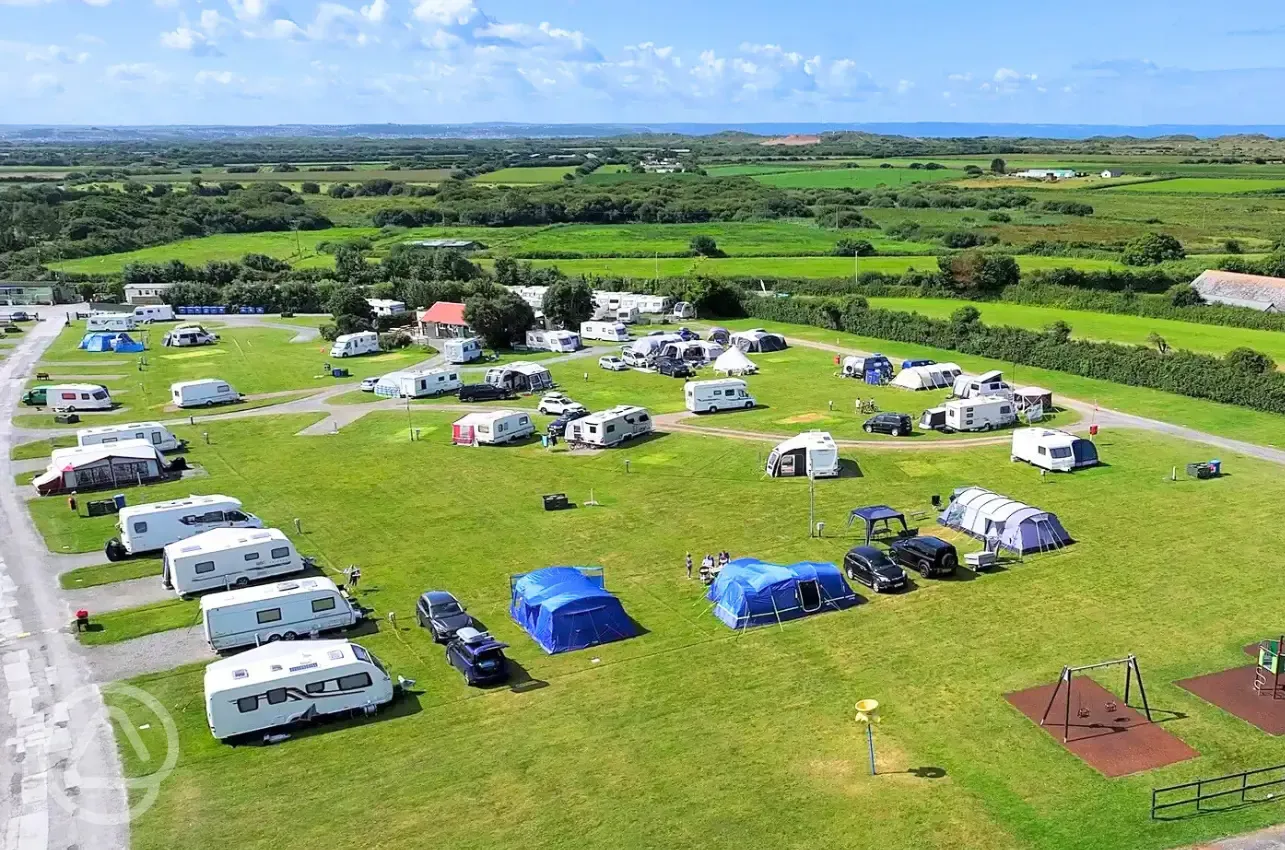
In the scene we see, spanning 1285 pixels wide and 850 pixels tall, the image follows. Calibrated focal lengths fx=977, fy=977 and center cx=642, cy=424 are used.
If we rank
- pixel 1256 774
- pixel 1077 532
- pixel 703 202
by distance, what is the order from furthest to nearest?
pixel 703 202 < pixel 1077 532 < pixel 1256 774

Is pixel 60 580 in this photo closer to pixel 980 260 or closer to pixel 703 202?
pixel 980 260

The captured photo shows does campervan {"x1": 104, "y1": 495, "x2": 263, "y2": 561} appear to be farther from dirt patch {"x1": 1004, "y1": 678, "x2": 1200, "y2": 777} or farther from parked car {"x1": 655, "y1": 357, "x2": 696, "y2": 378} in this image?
parked car {"x1": 655, "y1": 357, "x2": 696, "y2": 378}

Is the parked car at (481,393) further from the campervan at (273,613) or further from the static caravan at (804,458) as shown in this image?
the campervan at (273,613)

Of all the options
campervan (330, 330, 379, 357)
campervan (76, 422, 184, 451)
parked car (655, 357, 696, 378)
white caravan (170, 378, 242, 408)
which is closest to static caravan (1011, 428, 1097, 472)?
parked car (655, 357, 696, 378)

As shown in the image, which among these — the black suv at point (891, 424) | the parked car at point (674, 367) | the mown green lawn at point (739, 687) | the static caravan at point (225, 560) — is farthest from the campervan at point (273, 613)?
the parked car at point (674, 367)

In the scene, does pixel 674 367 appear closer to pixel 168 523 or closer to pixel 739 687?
pixel 168 523

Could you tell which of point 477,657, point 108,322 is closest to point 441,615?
point 477,657

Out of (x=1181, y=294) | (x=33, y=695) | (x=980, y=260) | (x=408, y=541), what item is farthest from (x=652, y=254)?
(x=33, y=695)
